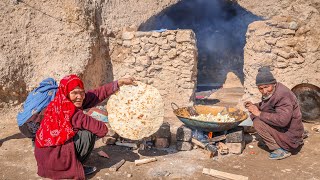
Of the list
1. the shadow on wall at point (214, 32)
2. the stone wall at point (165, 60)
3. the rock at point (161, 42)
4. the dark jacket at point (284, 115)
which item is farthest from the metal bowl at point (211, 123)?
the shadow on wall at point (214, 32)

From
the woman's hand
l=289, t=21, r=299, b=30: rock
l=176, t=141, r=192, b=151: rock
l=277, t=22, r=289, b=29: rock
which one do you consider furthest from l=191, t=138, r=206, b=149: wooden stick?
l=289, t=21, r=299, b=30: rock

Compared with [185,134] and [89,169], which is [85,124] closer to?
[89,169]

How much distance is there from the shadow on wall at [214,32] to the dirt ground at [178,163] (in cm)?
698

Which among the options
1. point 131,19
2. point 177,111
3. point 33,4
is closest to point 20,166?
point 177,111

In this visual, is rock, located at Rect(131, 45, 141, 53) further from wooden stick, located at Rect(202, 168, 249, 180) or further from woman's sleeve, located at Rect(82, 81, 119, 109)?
wooden stick, located at Rect(202, 168, 249, 180)

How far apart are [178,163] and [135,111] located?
919mm

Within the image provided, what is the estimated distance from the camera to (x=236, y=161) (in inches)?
156

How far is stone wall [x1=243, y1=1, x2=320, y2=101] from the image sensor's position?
5.89 metres

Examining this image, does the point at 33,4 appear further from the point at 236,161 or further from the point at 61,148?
the point at 236,161

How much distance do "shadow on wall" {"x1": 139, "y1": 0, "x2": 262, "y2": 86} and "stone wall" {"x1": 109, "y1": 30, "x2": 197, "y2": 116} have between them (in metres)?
4.97

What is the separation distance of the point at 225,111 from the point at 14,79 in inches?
166

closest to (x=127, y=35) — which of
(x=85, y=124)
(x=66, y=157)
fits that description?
(x=85, y=124)

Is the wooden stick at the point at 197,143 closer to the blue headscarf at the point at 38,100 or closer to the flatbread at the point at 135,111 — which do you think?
the flatbread at the point at 135,111

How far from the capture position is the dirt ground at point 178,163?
139 inches
